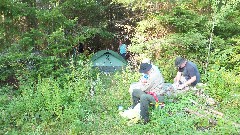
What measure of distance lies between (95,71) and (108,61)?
4.31ft

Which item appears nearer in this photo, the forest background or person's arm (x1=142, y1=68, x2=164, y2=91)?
the forest background

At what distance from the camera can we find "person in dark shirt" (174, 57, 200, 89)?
21.8ft

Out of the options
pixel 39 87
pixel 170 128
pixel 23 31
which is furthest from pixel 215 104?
pixel 23 31

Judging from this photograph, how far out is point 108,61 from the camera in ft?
33.4

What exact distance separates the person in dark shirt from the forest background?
1.12 feet

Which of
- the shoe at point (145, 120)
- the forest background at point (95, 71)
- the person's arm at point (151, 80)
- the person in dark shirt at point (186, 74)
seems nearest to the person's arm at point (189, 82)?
the person in dark shirt at point (186, 74)

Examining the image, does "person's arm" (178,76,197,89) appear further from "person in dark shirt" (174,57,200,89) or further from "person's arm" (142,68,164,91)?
"person's arm" (142,68,164,91)

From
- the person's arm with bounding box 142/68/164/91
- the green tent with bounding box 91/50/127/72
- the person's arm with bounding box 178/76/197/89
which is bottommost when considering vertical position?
the green tent with bounding box 91/50/127/72

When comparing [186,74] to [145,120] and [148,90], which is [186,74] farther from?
[145,120]

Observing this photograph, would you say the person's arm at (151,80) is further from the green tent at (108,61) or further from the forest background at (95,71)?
the green tent at (108,61)

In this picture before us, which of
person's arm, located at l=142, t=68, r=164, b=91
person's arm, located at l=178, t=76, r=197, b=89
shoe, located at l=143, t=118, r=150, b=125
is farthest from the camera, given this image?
person's arm, located at l=178, t=76, r=197, b=89

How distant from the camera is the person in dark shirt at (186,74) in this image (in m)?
6.66

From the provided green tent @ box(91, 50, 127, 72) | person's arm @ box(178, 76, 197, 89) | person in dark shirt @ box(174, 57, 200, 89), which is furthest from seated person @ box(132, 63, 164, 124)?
green tent @ box(91, 50, 127, 72)

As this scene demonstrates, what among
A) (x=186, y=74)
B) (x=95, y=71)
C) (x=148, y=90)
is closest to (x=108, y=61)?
(x=95, y=71)
